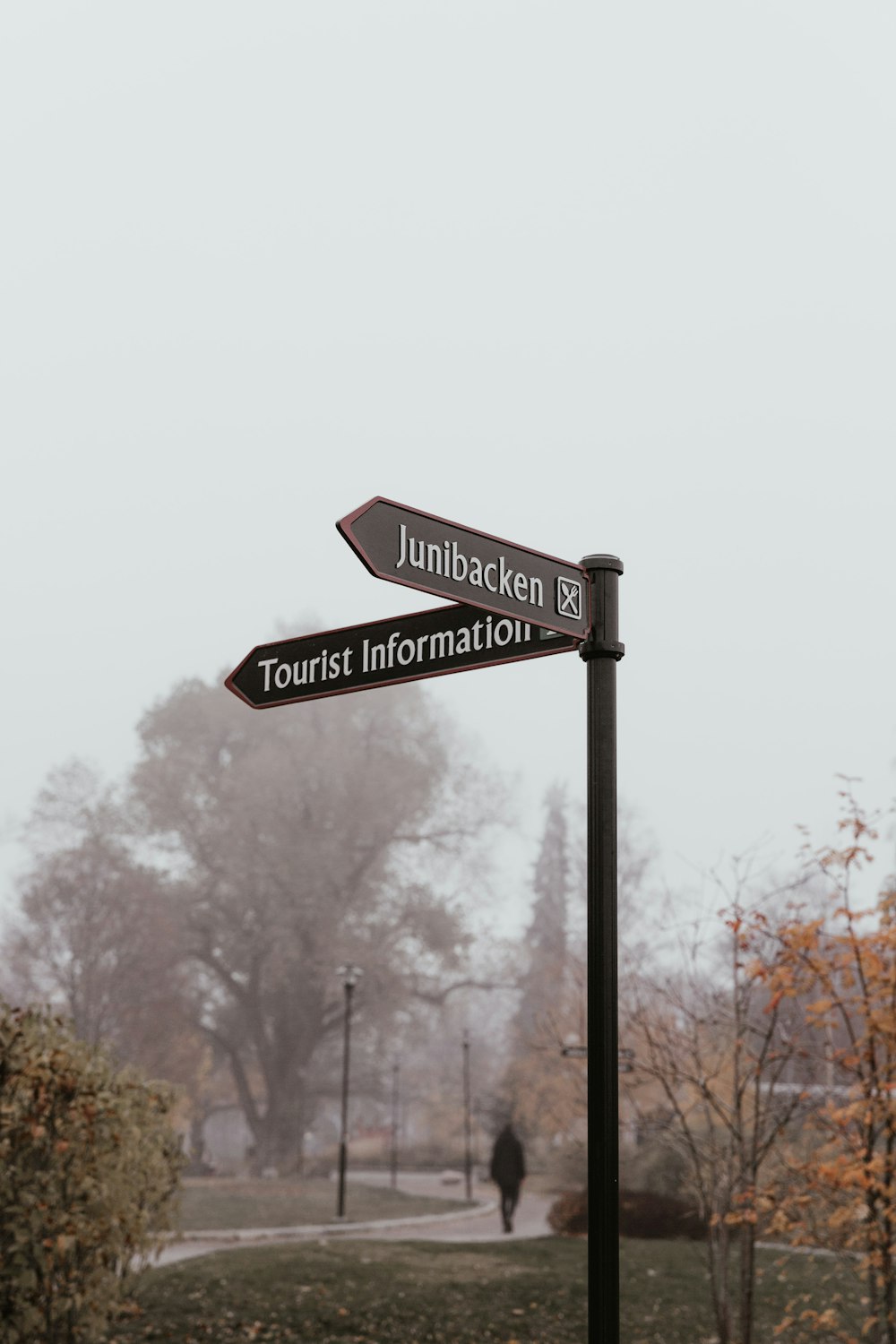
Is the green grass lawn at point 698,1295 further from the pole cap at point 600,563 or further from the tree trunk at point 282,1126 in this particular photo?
the tree trunk at point 282,1126

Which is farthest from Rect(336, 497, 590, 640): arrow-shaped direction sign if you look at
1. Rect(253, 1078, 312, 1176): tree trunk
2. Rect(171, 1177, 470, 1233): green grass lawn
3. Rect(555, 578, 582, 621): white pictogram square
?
Rect(253, 1078, 312, 1176): tree trunk

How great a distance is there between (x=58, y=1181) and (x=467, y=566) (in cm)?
557

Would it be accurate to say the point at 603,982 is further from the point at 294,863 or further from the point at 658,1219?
the point at 294,863

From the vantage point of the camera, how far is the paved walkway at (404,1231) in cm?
2159

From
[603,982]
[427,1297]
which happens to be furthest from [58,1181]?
[427,1297]

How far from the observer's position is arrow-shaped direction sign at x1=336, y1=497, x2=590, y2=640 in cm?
362

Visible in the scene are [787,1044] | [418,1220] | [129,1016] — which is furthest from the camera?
[129,1016]

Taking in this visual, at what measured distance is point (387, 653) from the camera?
4.22 metres

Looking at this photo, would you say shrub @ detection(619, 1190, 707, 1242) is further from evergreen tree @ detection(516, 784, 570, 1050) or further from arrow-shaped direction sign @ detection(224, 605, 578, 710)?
evergreen tree @ detection(516, 784, 570, 1050)

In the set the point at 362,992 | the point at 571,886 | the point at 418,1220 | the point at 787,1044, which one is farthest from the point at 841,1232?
the point at 571,886

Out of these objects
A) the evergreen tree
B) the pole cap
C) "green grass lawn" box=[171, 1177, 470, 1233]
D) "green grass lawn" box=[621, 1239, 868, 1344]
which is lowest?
"green grass lawn" box=[171, 1177, 470, 1233]

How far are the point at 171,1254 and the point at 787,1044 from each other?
13490 millimetres

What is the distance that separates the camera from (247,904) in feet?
134

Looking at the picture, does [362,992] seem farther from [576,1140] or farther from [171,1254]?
[576,1140]
